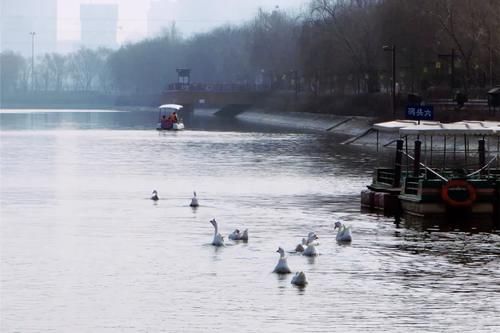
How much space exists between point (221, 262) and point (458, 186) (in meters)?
13.1

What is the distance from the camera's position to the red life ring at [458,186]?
4784cm

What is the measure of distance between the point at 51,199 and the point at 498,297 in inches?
1048

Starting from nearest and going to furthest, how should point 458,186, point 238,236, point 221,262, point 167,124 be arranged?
point 221,262, point 238,236, point 458,186, point 167,124

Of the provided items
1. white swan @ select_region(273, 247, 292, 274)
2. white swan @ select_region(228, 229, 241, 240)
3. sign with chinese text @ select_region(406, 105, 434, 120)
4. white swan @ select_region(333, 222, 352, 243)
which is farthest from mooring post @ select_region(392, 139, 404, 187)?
white swan @ select_region(273, 247, 292, 274)

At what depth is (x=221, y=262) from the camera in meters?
37.8

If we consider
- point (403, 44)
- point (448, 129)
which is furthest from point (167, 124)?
point (448, 129)

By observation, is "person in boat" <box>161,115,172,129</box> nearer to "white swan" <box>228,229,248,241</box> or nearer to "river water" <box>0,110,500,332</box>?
"river water" <box>0,110,500,332</box>

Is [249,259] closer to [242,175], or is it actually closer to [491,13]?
[242,175]

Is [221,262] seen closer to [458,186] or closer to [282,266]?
[282,266]

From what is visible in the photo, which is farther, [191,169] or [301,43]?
[301,43]

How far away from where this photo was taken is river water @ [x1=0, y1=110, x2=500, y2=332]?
3039cm

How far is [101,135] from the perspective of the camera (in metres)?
125

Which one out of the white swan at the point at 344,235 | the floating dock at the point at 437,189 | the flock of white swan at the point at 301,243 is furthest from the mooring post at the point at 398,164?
the white swan at the point at 344,235

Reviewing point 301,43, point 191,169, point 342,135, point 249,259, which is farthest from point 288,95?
point 249,259
